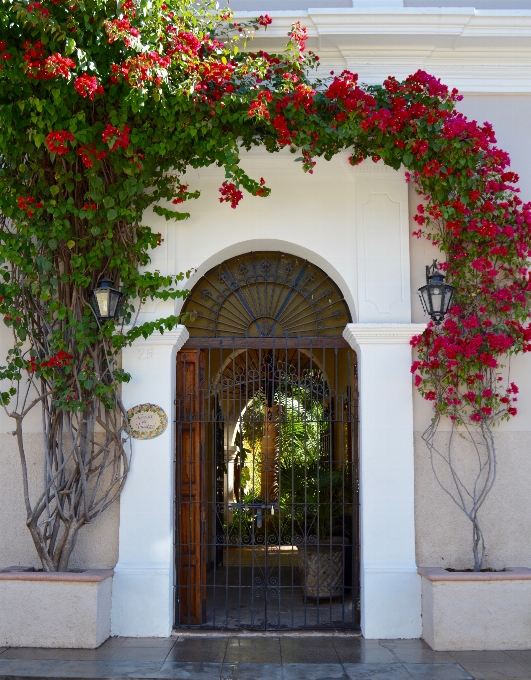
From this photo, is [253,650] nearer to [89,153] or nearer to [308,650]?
[308,650]

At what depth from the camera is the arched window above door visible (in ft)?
23.5

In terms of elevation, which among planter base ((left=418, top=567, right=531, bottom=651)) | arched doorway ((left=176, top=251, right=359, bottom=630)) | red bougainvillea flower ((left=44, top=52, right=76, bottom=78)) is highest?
red bougainvillea flower ((left=44, top=52, right=76, bottom=78))

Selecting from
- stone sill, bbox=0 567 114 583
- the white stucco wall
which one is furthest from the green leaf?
stone sill, bbox=0 567 114 583

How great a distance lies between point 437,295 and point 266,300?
64.1 inches

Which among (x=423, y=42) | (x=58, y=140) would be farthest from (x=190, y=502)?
(x=423, y=42)

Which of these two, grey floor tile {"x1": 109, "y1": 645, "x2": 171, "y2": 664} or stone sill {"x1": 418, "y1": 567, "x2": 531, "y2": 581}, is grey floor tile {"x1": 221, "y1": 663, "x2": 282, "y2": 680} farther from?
stone sill {"x1": 418, "y1": 567, "x2": 531, "y2": 581}

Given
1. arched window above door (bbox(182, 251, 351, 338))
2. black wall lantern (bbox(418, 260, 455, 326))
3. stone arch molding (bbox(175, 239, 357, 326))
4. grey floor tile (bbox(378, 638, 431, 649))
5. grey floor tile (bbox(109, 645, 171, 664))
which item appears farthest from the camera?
arched window above door (bbox(182, 251, 351, 338))

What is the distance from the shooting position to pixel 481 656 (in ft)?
19.2

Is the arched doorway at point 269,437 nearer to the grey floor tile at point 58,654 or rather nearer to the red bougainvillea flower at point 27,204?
the grey floor tile at point 58,654

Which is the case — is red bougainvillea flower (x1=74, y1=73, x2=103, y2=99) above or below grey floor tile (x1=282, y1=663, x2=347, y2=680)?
above

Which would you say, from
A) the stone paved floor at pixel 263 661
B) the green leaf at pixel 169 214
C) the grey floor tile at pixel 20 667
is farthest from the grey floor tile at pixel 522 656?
the green leaf at pixel 169 214

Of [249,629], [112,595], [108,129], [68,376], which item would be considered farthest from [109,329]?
[249,629]

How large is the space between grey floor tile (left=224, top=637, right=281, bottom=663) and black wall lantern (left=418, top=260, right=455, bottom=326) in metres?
2.90

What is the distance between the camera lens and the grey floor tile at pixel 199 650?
19.2ft
